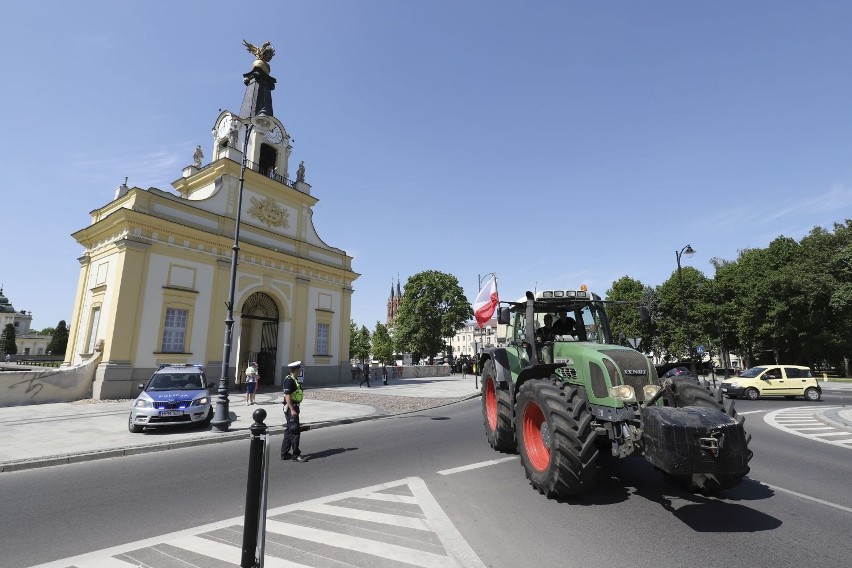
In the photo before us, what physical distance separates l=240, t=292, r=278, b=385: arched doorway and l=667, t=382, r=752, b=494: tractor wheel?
78.9ft

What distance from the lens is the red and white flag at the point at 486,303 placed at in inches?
762

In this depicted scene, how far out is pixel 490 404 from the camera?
30.1 ft

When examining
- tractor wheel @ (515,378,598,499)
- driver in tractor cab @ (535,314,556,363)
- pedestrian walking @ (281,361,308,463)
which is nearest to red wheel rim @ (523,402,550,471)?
tractor wheel @ (515,378,598,499)

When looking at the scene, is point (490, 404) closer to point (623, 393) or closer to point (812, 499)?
point (623, 393)

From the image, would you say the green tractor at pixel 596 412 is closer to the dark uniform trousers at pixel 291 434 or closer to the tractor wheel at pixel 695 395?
the tractor wheel at pixel 695 395

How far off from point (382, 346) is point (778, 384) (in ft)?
205

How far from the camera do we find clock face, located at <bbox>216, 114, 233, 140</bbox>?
26484mm

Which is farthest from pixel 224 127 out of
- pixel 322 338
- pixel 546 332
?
pixel 546 332

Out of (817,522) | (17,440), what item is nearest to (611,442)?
(817,522)

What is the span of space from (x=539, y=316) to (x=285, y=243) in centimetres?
2230

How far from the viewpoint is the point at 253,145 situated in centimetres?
2672

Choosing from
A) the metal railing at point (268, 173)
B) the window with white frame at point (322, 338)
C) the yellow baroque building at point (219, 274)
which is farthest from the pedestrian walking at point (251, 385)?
the metal railing at point (268, 173)

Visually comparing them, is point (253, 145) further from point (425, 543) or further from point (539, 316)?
point (425, 543)

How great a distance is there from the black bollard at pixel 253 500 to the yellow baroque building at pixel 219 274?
50.5 feet
